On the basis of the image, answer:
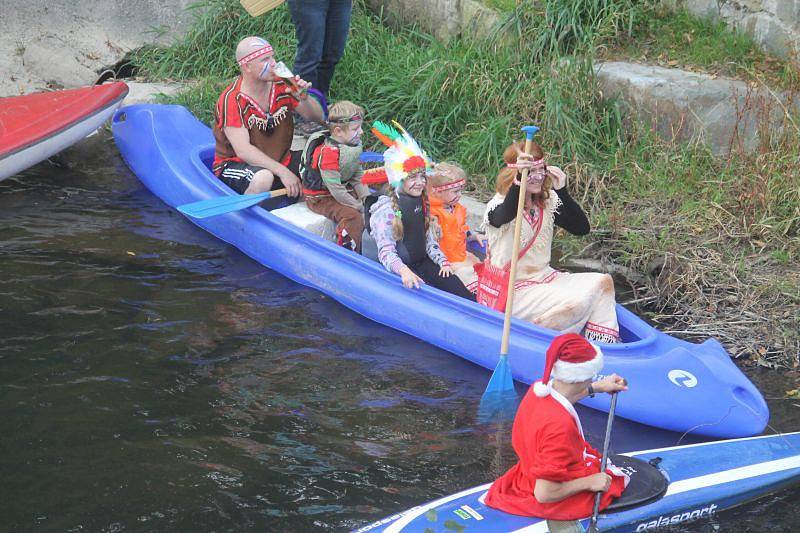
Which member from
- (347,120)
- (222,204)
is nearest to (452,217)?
(347,120)

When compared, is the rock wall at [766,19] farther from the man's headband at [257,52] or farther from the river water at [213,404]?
the man's headband at [257,52]

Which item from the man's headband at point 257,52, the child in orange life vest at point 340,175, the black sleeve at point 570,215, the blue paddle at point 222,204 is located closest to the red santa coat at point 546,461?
the black sleeve at point 570,215

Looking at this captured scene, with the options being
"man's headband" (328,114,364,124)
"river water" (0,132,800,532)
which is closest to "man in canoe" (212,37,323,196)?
"river water" (0,132,800,532)

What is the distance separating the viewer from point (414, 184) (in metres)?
5.45

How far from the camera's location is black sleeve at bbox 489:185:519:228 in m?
4.95

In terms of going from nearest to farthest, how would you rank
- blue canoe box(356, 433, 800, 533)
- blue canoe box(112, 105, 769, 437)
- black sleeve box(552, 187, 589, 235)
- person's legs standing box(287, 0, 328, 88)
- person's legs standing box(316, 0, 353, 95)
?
blue canoe box(356, 433, 800, 533) → blue canoe box(112, 105, 769, 437) → black sleeve box(552, 187, 589, 235) → person's legs standing box(287, 0, 328, 88) → person's legs standing box(316, 0, 353, 95)

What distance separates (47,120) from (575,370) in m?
5.41

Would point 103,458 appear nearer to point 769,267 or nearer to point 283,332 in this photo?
point 283,332

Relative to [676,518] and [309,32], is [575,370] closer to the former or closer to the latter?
[676,518]

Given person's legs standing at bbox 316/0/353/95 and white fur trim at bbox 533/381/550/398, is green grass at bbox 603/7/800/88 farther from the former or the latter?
white fur trim at bbox 533/381/550/398

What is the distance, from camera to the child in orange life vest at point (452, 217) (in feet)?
18.3

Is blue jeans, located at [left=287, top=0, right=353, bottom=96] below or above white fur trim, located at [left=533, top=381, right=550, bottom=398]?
above

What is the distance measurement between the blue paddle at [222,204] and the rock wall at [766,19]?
376 cm

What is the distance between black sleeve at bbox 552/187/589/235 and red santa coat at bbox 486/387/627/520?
1679 mm
